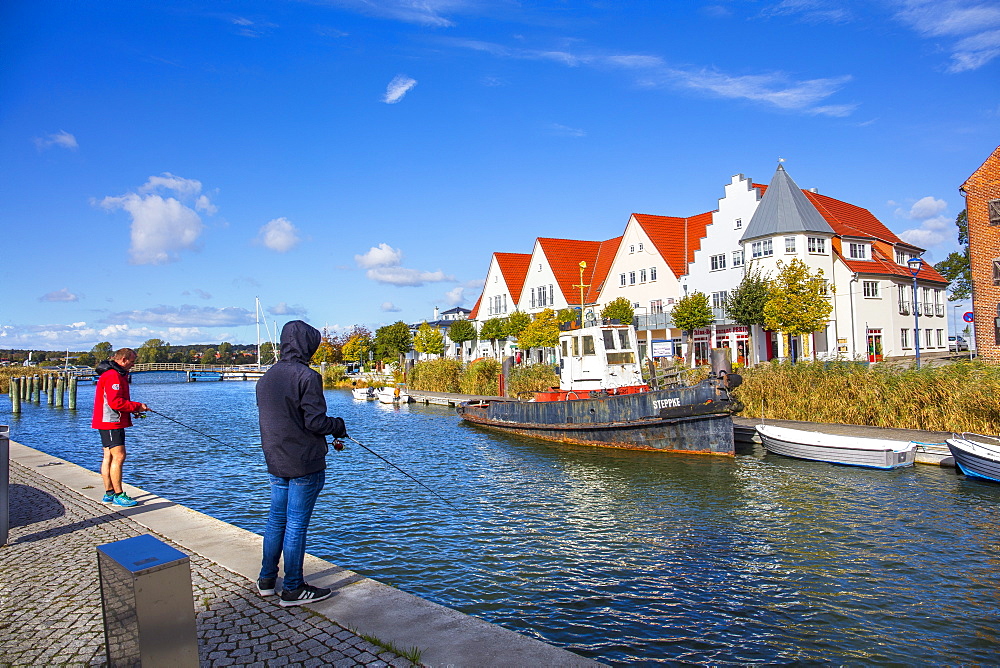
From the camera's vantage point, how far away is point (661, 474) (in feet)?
48.7

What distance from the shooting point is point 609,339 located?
68.6ft

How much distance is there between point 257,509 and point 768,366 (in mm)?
16556

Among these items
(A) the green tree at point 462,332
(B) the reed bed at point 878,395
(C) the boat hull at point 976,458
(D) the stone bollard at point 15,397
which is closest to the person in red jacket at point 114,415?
(C) the boat hull at point 976,458

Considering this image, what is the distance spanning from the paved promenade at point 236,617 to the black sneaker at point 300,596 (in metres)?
0.06

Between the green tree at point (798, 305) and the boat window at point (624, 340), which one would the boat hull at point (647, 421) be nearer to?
the boat window at point (624, 340)

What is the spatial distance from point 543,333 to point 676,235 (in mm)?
12267

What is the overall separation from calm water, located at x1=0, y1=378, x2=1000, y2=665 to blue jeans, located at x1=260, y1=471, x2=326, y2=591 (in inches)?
93.6

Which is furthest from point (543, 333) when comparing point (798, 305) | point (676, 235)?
point (798, 305)

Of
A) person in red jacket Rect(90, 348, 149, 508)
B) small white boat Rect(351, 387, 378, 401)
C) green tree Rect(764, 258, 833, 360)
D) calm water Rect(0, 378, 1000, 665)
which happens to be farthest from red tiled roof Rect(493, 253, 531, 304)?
person in red jacket Rect(90, 348, 149, 508)

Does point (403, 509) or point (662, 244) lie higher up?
point (662, 244)

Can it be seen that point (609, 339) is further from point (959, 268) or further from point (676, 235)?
point (959, 268)

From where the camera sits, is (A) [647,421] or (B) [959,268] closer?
(A) [647,421]

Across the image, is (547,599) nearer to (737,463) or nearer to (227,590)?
(227,590)

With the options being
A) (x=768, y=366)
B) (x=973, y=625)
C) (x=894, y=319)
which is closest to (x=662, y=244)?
(x=894, y=319)
